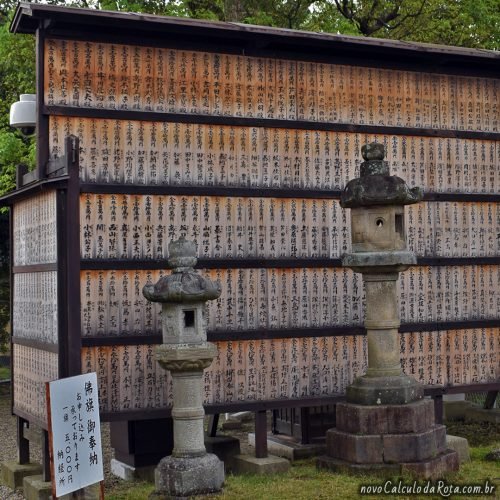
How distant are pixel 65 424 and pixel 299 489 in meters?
3.20

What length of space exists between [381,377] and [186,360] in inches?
115

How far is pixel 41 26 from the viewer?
11.3 metres

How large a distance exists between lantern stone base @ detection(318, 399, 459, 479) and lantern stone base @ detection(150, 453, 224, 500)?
1.94 metres

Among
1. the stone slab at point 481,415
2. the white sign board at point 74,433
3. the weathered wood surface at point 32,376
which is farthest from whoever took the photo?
the stone slab at point 481,415

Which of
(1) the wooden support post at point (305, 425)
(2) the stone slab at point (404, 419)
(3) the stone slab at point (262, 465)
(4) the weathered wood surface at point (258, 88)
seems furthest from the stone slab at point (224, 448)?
(4) the weathered wood surface at point (258, 88)

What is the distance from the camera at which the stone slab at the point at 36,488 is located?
445 inches

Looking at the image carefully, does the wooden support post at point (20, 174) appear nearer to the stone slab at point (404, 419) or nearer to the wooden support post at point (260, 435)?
the wooden support post at point (260, 435)

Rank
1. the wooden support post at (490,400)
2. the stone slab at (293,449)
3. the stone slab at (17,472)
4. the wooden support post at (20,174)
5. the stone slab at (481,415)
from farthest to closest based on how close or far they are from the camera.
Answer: the wooden support post at (490,400) → the stone slab at (481,415) → the stone slab at (293,449) → the wooden support post at (20,174) → the stone slab at (17,472)

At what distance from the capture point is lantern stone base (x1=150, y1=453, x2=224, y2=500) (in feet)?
33.1

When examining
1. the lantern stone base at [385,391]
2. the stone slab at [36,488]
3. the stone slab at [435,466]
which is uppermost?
the lantern stone base at [385,391]

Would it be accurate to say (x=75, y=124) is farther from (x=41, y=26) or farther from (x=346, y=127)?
(x=346, y=127)

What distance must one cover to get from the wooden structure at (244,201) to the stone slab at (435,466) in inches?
74.4

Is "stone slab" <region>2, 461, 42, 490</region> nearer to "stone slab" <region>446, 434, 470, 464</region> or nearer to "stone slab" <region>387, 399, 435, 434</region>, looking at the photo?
"stone slab" <region>387, 399, 435, 434</region>

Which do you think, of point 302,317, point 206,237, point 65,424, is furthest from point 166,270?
point 65,424
